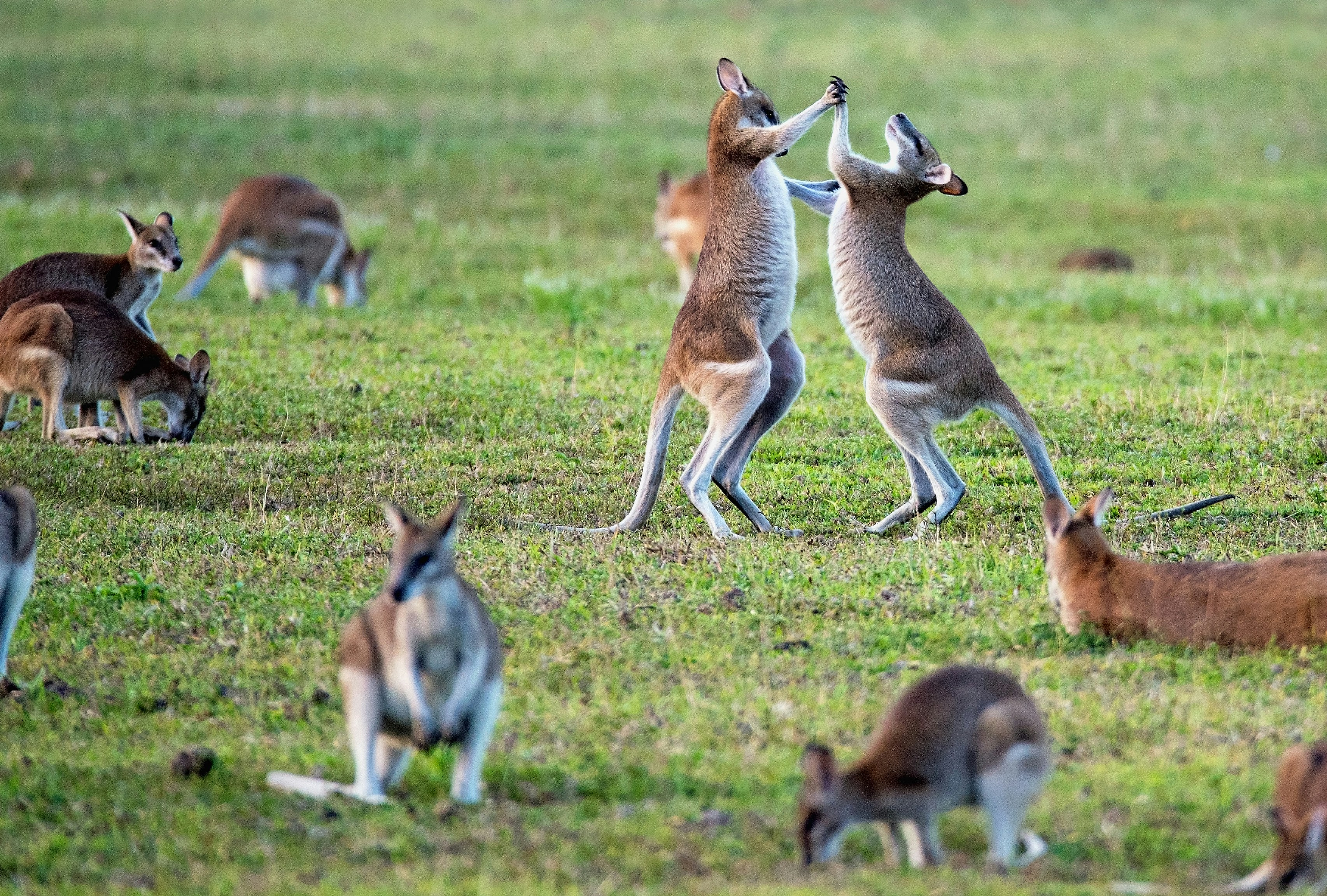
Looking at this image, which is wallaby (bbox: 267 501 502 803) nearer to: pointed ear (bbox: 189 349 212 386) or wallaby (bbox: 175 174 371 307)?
pointed ear (bbox: 189 349 212 386)

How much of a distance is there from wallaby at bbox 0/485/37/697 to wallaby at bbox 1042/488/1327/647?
355cm

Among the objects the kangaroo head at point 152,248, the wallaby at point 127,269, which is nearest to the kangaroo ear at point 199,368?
the wallaby at point 127,269

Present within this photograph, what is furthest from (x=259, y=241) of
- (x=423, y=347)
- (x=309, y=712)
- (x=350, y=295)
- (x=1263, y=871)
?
(x=1263, y=871)

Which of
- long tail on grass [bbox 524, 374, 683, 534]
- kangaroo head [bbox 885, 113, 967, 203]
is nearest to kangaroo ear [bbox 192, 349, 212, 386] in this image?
long tail on grass [bbox 524, 374, 683, 534]

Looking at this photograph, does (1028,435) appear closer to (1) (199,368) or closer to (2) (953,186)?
(2) (953,186)

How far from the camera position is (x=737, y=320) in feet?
25.5

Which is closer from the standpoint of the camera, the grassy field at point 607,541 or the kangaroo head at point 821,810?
the kangaroo head at point 821,810

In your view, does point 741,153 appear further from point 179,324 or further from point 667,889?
point 179,324

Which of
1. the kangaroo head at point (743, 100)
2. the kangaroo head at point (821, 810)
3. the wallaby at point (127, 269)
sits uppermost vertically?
the kangaroo head at point (743, 100)

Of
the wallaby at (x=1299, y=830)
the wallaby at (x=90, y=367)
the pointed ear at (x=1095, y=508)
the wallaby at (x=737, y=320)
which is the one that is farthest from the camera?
the wallaby at (x=90, y=367)

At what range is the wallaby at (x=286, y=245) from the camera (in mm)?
14031

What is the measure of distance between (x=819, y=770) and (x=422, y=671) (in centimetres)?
119

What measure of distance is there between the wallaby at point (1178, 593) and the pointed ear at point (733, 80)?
3.09 m

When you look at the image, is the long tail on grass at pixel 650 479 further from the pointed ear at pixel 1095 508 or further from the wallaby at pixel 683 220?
the wallaby at pixel 683 220
